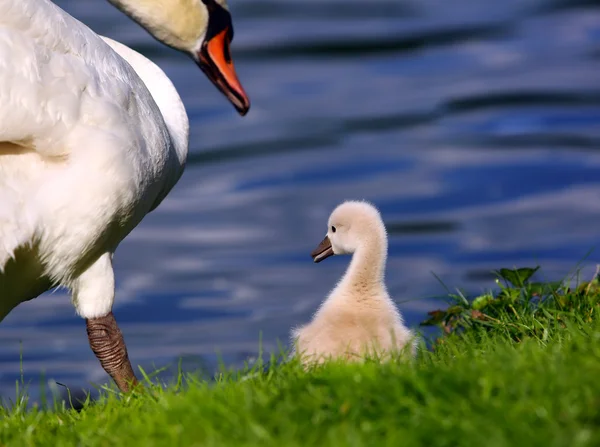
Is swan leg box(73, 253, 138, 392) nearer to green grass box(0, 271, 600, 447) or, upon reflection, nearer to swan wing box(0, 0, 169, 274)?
swan wing box(0, 0, 169, 274)

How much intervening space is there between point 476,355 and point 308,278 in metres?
7.91

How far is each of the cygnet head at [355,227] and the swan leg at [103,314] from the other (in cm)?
111

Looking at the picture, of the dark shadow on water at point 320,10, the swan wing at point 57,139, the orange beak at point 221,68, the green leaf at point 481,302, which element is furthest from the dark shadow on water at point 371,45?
the swan wing at point 57,139

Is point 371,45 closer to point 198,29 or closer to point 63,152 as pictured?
point 198,29

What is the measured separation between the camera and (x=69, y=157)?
17.5 feet

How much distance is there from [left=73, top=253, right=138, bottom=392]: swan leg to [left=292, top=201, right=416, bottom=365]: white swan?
91 centimetres

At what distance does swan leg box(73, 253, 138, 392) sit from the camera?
5777 mm

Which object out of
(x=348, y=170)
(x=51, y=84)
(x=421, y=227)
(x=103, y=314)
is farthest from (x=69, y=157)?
(x=348, y=170)

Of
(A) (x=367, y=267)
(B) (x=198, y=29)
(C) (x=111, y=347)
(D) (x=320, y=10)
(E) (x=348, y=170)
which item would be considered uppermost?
(B) (x=198, y=29)

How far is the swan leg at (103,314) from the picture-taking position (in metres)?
5.78

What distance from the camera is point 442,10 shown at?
27.3 m

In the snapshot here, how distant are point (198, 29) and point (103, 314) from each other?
2.05 m

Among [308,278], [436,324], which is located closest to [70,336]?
[308,278]

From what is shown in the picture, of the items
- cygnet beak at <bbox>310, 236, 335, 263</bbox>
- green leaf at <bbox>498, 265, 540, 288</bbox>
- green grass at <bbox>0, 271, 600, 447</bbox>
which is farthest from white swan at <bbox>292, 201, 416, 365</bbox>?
green leaf at <bbox>498, 265, 540, 288</bbox>
